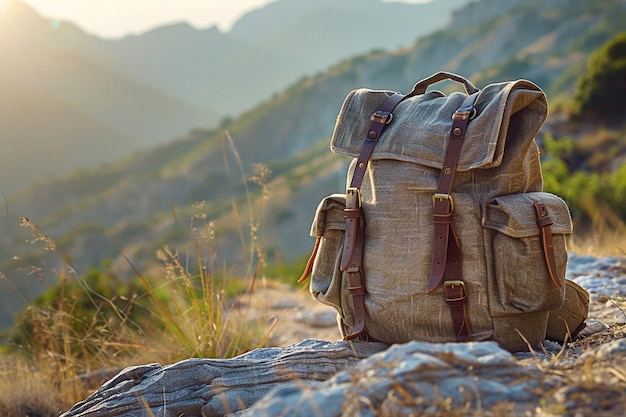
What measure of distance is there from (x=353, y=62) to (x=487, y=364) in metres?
57.2

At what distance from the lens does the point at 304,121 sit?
5325cm

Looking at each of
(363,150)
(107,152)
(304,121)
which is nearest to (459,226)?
(363,150)

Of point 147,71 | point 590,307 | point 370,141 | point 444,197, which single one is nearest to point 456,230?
point 444,197

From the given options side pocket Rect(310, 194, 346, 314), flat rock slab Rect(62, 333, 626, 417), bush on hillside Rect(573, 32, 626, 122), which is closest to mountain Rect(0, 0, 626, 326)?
bush on hillside Rect(573, 32, 626, 122)

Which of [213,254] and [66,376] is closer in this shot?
[213,254]

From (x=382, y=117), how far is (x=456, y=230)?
662mm

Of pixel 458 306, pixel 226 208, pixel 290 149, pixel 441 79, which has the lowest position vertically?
pixel 226 208

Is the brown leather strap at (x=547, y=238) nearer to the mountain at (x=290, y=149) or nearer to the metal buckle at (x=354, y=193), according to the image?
the metal buckle at (x=354, y=193)

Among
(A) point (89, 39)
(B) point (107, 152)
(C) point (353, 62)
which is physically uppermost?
(A) point (89, 39)

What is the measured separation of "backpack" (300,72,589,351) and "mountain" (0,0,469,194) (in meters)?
52.3

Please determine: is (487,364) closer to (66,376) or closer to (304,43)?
(66,376)

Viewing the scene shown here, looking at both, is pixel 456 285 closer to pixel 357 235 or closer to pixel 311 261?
pixel 357 235

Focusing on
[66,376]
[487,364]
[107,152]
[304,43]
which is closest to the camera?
[487,364]

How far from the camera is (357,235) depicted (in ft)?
10.1
